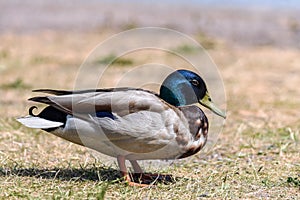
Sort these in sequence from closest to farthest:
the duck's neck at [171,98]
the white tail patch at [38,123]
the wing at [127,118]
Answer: the wing at [127,118] < the white tail patch at [38,123] < the duck's neck at [171,98]

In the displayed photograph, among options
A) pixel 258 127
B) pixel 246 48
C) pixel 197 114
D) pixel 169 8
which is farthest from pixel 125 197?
pixel 169 8

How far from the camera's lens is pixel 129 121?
496 centimetres

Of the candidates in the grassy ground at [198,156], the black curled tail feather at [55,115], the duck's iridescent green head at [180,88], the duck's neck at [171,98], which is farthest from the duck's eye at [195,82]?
the black curled tail feather at [55,115]

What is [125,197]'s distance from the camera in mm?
4809

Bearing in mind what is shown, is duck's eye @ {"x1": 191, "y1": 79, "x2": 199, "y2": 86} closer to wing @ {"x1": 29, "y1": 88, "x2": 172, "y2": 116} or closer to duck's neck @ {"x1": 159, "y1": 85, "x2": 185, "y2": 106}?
duck's neck @ {"x1": 159, "y1": 85, "x2": 185, "y2": 106}

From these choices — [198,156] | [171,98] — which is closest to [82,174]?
[171,98]

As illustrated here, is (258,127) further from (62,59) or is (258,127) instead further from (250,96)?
(62,59)

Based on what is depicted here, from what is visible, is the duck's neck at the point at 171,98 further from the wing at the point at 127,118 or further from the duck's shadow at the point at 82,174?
the duck's shadow at the point at 82,174

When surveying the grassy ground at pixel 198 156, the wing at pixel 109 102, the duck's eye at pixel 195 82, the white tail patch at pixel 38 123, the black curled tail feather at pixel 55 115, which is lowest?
the grassy ground at pixel 198 156

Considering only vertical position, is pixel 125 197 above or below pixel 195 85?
below

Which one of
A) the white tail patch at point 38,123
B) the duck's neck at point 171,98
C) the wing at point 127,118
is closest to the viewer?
the wing at point 127,118

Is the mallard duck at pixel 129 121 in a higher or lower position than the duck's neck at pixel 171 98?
lower

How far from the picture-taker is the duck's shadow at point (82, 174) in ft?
17.3

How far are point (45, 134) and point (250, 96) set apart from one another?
3308 mm
